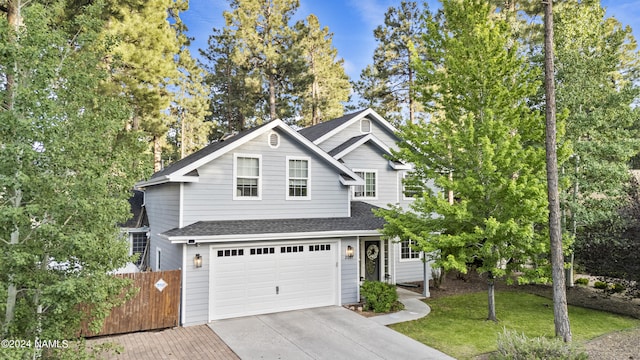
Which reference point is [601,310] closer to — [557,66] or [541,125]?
[541,125]

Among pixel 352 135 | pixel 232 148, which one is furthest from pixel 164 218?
pixel 352 135

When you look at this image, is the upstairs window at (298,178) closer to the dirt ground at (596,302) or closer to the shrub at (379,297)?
the shrub at (379,297)

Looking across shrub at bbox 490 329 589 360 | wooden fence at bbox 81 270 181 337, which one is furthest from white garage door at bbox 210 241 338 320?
shrub at bbox 490 329 589 360

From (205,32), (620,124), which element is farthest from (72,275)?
(205,32)

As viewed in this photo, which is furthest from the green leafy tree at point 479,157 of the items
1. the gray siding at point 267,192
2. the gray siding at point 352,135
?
the gray siding at point 352,135

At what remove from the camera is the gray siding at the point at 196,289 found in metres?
10.8

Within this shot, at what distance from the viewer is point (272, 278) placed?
1191cm

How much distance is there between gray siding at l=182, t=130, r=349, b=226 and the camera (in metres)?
11.9

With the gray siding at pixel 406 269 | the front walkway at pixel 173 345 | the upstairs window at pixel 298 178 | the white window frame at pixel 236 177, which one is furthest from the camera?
the gray siding at pixel 406 269

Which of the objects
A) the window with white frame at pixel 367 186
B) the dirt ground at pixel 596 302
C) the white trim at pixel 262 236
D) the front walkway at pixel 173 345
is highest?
the window with white frame at pixel 367 186

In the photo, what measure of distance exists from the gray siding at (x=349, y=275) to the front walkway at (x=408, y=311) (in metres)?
1.60

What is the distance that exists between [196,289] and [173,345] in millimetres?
1926

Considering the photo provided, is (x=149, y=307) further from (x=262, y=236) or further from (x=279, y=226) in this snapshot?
(x=279, y=226)

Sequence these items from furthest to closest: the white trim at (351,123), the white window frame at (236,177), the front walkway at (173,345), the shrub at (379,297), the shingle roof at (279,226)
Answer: the white trim at (351,123), the white window frame at (236,177), the shrub at (379,297), the shingle roof at (279,226), the front walkway at (173,345)
